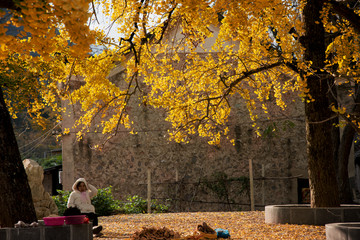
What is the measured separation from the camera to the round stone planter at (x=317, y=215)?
924 centimetres

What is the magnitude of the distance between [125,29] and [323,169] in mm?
4907

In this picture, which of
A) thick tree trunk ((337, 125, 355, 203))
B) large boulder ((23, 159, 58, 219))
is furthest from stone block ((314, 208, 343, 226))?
large boulder ((23, 159, 58, 219))

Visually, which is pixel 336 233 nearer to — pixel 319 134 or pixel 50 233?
pixel 50 233

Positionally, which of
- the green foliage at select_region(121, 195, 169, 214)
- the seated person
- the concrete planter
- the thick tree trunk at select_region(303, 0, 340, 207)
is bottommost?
the green foliage at select_region(121, 195, 169, 214)

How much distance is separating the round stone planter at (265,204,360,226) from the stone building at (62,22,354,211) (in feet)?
21.8

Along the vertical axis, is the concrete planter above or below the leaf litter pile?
above

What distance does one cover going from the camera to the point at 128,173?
16781mm

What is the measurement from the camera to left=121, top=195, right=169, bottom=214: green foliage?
15.1 meters

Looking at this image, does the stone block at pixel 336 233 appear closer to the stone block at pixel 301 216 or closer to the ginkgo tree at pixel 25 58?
the stone block at pixel 301 216

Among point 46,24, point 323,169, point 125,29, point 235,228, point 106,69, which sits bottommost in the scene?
point 235,228

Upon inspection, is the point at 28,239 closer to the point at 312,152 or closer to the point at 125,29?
the point at 125,29

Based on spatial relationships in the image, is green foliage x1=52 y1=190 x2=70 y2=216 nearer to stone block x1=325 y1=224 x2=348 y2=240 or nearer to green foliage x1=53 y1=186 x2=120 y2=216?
green foliage x1=53 y1=186 x2=120 y2=216

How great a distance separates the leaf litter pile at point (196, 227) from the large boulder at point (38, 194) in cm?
190

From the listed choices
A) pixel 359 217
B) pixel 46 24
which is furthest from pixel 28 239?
pixel 359 217
